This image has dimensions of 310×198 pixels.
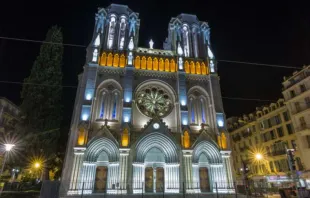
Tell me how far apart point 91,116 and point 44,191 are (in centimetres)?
820

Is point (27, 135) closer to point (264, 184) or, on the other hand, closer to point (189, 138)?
point (189, 138)

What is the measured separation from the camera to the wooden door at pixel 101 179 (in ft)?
63.5

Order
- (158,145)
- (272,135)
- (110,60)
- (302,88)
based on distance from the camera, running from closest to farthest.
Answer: (158,145) → (110,60) → (302,88) → (272,135)

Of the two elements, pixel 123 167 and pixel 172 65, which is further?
pixel 172 65

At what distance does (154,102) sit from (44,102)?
12041 mm

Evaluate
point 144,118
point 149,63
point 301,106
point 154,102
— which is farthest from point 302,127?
point 149,63

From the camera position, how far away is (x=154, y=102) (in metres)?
24.7

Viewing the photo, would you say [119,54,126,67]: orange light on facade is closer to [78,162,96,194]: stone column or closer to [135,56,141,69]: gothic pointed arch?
[135,56,141,69]: gothic pointed arch

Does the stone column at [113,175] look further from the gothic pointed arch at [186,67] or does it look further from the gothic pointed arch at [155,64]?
the gothic pointed arch at [186,67]

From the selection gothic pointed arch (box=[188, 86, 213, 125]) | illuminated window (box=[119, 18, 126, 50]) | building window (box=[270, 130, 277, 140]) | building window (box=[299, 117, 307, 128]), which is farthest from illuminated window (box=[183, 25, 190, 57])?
building window (box=[270, 130, 277, 140])

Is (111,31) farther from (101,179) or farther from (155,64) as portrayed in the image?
(101,179)

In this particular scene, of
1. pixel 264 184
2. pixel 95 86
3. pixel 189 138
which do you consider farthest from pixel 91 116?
pixel 264 184

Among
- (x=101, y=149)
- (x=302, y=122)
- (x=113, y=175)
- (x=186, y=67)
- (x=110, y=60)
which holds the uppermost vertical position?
(x=186, y=67)

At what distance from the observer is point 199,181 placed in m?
21.0
